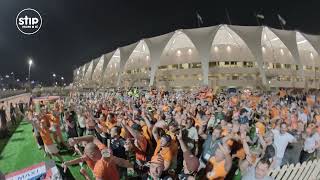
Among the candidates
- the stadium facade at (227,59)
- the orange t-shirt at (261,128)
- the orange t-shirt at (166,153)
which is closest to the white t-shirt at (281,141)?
the orange t-shirt at (261,128)

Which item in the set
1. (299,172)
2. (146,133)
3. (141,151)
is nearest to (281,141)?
(299,172)

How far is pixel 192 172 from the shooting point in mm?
5004

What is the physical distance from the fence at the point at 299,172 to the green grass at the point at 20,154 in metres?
4.08

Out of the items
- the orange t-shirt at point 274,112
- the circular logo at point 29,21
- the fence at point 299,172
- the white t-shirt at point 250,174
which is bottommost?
the fence at point 299,172

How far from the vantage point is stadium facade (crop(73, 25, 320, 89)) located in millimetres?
50875

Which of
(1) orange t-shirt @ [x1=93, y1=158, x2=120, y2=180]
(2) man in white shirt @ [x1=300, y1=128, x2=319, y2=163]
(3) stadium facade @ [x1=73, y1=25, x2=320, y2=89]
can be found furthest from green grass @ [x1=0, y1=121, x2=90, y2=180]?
(3) stadium facade @ [x1=73, y1=25, x2=320, y2=89]

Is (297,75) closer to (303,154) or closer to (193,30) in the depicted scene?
(193,30)

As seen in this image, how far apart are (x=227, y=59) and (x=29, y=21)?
50752mm

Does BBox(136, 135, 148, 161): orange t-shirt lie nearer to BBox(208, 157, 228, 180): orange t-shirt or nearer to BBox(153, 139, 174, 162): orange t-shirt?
BBox(153, 139, 174, 162): orange t-shirt

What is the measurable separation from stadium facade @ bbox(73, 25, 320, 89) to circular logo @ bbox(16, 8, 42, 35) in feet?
142

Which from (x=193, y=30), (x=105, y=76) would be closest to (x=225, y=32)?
(x=193, y=30)

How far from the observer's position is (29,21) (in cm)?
790

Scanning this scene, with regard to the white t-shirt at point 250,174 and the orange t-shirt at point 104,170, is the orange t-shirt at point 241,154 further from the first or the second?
the orange t-shirt at point 104,170

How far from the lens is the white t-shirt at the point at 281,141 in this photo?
23.8ft
